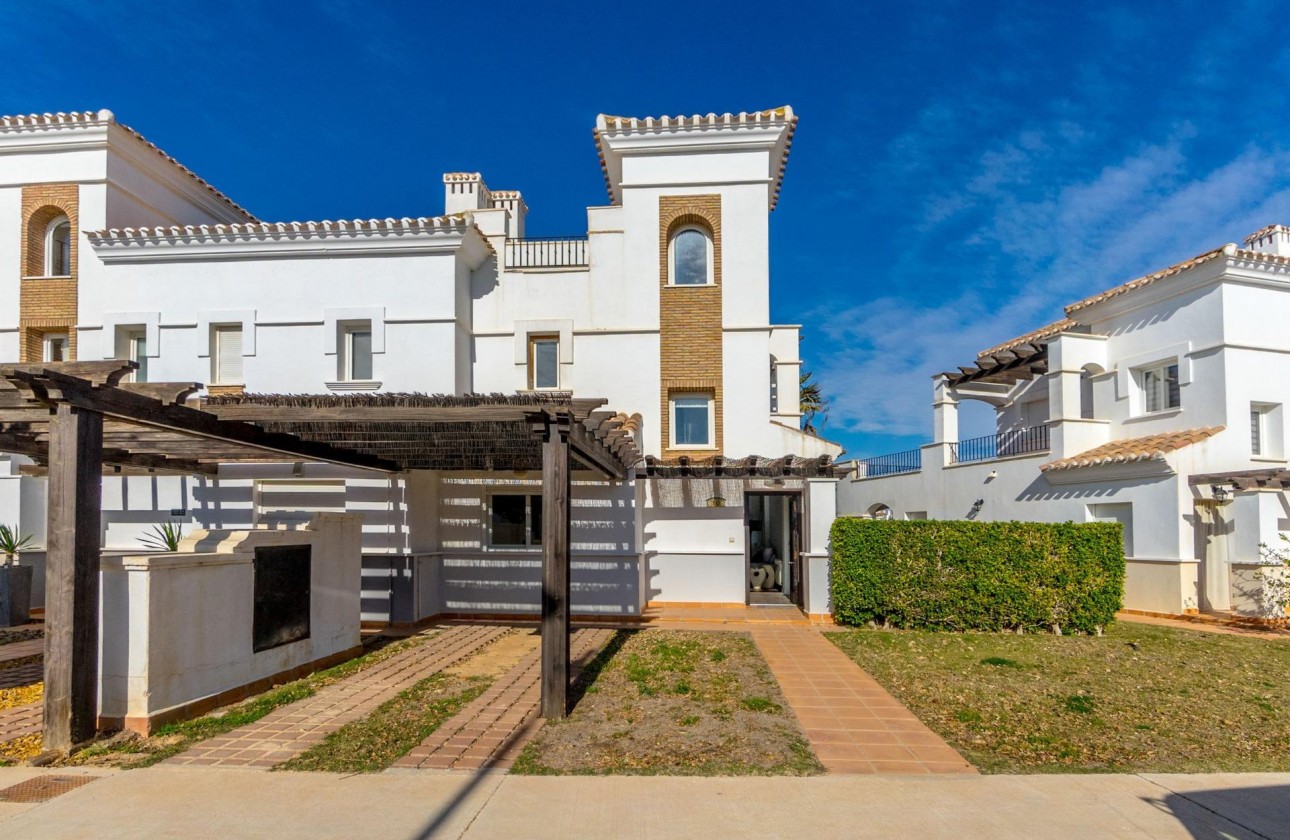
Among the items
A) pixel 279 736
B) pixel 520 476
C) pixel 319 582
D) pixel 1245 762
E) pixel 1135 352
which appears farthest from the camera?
pixel 1135 352

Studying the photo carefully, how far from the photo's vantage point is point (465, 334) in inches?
573

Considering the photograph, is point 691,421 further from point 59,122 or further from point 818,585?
point 59,122

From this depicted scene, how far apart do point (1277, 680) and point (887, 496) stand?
1510 centimetres

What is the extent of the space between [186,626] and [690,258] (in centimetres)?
1104

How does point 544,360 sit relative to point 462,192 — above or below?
below

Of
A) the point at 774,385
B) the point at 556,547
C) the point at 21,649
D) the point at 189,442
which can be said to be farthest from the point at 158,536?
the point at 774,385

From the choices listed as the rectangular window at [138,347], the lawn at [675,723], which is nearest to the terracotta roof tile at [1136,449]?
the lawn at [675,723]

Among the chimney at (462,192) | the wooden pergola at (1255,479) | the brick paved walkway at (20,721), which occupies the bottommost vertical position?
the brick paved walkway at (20,721)

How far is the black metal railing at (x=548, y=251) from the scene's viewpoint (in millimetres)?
15055

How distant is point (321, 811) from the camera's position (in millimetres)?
4941

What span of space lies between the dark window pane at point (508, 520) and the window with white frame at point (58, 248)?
9.68 meters

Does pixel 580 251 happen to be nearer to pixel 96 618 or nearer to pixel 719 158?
pixel 719 158

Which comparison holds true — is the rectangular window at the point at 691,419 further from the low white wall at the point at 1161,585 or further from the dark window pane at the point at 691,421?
the low white wall at the point at 1161,585

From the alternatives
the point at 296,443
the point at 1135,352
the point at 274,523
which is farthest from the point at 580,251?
the point at 1135,352
